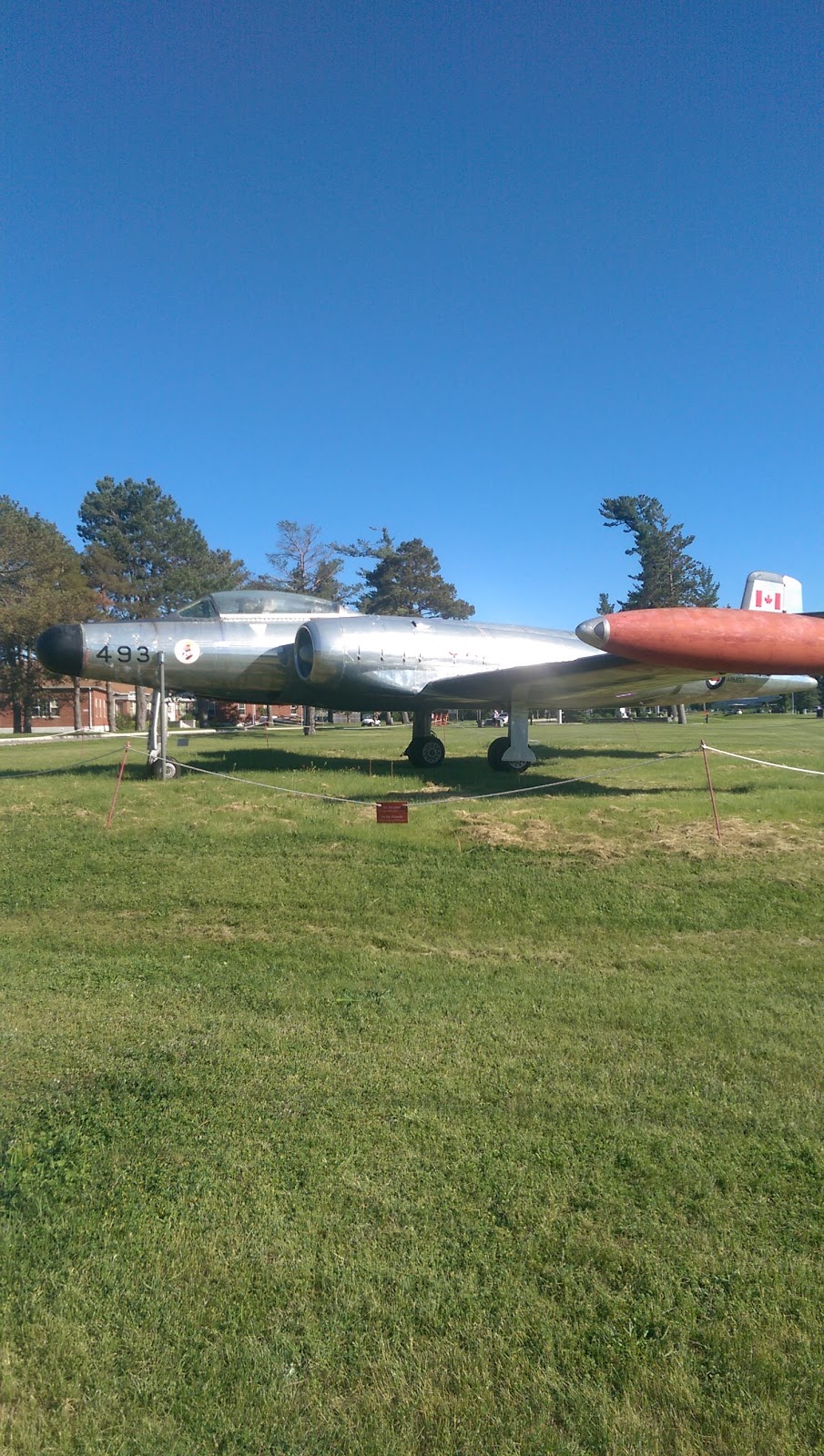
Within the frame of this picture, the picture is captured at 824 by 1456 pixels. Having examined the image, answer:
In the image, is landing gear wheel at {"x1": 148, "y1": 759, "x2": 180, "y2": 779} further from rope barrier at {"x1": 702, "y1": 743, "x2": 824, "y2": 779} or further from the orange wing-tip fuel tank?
rope barrier at {"x1": 702, "y1": 743, "x2": 824, "y2": 779}

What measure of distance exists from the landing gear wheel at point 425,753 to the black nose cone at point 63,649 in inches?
257

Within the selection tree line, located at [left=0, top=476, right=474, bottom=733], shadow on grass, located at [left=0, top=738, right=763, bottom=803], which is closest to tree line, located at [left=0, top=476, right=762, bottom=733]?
tree line, located at [left=0, top=476, right=474, bottom=733]

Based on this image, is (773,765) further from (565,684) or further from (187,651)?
(187,651)

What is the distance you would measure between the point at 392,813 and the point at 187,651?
683 centimetres

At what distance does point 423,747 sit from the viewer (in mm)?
16344

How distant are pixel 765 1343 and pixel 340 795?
31.3 feet

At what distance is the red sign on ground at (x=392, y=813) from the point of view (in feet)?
31.7

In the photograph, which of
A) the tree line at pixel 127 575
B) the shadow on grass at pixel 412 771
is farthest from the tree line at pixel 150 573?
the shadow on grass at pixel 412 771

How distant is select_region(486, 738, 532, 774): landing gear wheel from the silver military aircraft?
0.08 feet

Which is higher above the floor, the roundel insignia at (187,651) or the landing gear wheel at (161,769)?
the roundel insignia at (187,651)

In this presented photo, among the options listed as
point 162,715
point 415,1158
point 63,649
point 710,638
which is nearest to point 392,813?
point 710,638

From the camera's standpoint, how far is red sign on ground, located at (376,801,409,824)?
965 cm

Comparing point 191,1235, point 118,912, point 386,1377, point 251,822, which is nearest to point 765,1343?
point 386,1377

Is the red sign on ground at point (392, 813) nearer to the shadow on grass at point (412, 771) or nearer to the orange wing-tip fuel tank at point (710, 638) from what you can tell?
the shadow on grass at point (412, 771)
